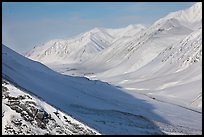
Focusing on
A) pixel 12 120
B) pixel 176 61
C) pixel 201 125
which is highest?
pixel 176 61

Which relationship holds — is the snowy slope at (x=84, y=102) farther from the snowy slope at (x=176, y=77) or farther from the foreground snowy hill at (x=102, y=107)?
the snowy slope at (x=176, y=77)

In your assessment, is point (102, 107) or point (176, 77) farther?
point (176, 77)

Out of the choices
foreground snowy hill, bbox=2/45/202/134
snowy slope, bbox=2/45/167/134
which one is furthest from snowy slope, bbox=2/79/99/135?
snowy slope, bbox=2/45/167/134

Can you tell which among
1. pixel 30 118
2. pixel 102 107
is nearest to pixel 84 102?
pixel 102 107

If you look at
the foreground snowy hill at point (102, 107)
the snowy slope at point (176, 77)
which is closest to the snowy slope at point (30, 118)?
the foreground snowy hill at point (102, 107)

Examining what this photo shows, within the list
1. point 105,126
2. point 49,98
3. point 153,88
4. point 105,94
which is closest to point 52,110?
point 105,126

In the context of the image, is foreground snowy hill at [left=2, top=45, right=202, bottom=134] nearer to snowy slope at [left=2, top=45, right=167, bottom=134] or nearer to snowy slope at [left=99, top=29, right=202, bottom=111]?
snowy slope at [left=2, top=45, right=167, bottom=134]

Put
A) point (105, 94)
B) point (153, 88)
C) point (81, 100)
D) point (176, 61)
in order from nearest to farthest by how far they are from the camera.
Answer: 1. point (81, 100)
2. point (105, 94)
3. point (153, 88)
4. point (176, 61)

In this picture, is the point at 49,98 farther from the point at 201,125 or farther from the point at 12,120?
the point at 201,125

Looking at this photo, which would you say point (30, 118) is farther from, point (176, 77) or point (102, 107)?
point (176, 77)
